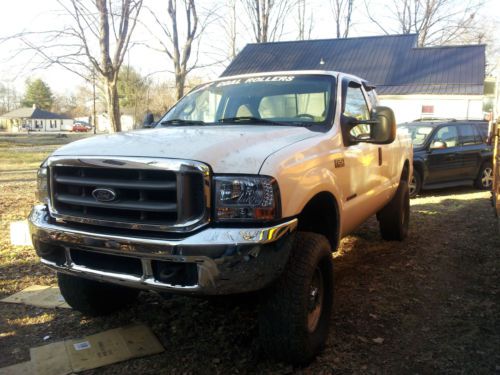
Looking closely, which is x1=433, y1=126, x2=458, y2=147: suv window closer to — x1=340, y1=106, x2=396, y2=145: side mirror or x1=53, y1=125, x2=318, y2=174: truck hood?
x1=340, y1=106, x2=396, y2=145: side mirror

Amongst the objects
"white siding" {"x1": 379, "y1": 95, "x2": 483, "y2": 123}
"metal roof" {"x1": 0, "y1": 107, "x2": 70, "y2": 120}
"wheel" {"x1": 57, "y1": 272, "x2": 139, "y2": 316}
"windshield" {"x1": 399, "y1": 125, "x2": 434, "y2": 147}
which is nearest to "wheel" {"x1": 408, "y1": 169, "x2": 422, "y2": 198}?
"windshield" {"x1": 399, "y1": 125, "x2": 434, "y2": 147}

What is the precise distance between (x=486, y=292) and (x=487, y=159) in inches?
306

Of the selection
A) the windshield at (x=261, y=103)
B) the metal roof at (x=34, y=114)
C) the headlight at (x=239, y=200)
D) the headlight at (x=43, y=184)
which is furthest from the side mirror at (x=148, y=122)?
the metal roof at (x=34, y=114)

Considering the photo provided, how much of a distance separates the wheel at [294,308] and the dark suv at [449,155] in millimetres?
7599

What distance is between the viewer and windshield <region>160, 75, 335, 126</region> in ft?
12.1

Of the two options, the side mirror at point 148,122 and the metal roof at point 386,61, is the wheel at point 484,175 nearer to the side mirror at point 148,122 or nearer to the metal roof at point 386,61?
the side mirror at point 148,122

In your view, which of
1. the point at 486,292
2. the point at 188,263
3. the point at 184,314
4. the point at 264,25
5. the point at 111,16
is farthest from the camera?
the point at 264,25

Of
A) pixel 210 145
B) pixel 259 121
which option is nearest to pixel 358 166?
pixel 259 121

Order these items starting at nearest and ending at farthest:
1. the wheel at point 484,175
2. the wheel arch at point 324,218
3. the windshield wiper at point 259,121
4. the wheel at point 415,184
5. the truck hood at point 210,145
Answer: the truck hood at point 210,145
the wheel arch at point 324,218
the windshield wiper at point 259,121
the wheel at point 415,184
the wheel at point 484,175

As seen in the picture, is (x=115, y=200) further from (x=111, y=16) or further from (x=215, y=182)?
(x=111, y=16)

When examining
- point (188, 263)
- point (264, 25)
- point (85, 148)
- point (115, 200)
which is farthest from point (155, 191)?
point (264, 25)

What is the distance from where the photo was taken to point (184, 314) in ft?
12.5

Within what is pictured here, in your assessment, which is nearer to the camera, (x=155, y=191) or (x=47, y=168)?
(x=155, y=191)

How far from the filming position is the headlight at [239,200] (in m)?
2.46
